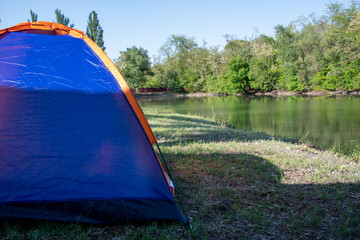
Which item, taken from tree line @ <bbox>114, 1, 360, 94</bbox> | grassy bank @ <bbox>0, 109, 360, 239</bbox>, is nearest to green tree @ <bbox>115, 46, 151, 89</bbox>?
tree line @ <bbox>114, 1, 360, 94</bbox>

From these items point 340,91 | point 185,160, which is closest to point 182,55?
point 340,91

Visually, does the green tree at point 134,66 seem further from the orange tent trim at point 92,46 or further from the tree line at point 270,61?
the orange tent trim at point 92,46

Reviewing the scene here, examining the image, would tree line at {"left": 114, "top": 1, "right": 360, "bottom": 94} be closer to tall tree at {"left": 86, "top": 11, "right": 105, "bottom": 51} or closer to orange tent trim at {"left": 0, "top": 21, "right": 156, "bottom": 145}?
tall tree at {"left": 86, "top": 11, "right": 105, "bottom": 51}

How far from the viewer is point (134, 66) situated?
39938mm

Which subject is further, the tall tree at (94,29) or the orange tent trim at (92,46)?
the tall tree at (94,29)

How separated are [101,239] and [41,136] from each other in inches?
47.9

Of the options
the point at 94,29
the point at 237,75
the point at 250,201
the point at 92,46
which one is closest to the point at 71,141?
the point at 92,46

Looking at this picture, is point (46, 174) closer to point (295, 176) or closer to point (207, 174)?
point (207, 174)

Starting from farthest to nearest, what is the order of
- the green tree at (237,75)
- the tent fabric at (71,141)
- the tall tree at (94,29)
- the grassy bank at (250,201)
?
the green tree at (237,75), the tall tree at (94,29), the tent fabric at (71,141), the grassy bank at (250,201)

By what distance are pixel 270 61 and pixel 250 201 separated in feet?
125

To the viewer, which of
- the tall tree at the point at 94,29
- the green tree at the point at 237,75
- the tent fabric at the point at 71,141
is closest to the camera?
the tent fabric at the point at 71,141

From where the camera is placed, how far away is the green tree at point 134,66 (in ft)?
129

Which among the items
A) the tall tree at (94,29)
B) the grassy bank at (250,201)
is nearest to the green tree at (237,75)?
the tall tree at (94,29)

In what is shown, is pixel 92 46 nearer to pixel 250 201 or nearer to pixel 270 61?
pixel 250 201
